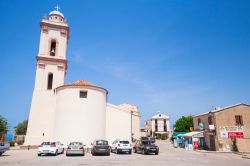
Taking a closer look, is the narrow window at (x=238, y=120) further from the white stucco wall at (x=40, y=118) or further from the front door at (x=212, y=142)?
the white stucco wall at (x=40, y=118)

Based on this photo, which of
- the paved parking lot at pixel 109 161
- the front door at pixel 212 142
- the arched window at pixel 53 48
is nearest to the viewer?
the paved parking lot at pixel 109 161

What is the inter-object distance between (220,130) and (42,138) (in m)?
26.0

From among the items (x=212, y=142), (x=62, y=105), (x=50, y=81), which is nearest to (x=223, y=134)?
(x=212, y=142)

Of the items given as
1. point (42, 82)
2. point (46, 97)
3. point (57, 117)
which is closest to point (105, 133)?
point (57, 117)

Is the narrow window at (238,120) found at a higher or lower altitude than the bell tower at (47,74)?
lower

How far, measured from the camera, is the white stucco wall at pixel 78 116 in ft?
88.1

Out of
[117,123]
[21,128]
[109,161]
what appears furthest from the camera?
[21,128]

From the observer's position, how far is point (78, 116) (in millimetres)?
27359

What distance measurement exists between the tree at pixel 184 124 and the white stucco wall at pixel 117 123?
36637mm

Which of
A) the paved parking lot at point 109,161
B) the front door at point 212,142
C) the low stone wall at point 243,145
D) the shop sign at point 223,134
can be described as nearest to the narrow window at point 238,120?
the low stone wall at point 243,145

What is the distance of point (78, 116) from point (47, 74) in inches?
403

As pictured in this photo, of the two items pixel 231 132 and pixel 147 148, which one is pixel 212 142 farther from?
pixel 147 148

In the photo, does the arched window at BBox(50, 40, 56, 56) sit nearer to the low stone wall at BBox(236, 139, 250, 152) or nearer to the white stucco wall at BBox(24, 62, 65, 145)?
the white stucco wall at BBox(24, 62, 65, 145)

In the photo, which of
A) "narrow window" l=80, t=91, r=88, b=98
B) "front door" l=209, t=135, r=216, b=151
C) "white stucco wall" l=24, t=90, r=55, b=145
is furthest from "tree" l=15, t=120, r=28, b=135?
"front door" l=209, t=135, r=216, b=151
